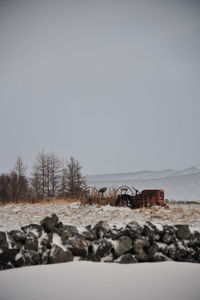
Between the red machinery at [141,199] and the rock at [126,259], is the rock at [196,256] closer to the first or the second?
the rock at [126,259]

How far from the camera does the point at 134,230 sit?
559 cm

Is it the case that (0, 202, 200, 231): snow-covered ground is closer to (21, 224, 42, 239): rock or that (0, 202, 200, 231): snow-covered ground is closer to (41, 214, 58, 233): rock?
(41, 214, 58, 233): rock

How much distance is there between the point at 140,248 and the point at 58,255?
145 centimetres

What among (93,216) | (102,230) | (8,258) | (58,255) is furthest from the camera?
(93,216)

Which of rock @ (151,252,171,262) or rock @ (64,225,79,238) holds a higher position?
rock @ (64,225,79,238)

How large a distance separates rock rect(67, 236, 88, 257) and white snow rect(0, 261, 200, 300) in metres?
0.26

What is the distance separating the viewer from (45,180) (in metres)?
20.7

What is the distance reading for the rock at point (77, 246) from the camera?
5.20 metres

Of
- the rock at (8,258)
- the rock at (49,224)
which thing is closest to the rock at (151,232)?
the rock at (49,224)

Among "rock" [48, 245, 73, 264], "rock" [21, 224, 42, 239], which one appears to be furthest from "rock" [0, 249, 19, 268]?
"rock" [48, 245, 73, 264]

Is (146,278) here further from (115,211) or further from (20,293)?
(115,211)

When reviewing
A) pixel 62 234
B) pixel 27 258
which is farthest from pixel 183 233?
pixel 27 258

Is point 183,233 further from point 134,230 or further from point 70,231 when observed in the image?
point 70,231

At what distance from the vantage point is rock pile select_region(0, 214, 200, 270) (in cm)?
500
